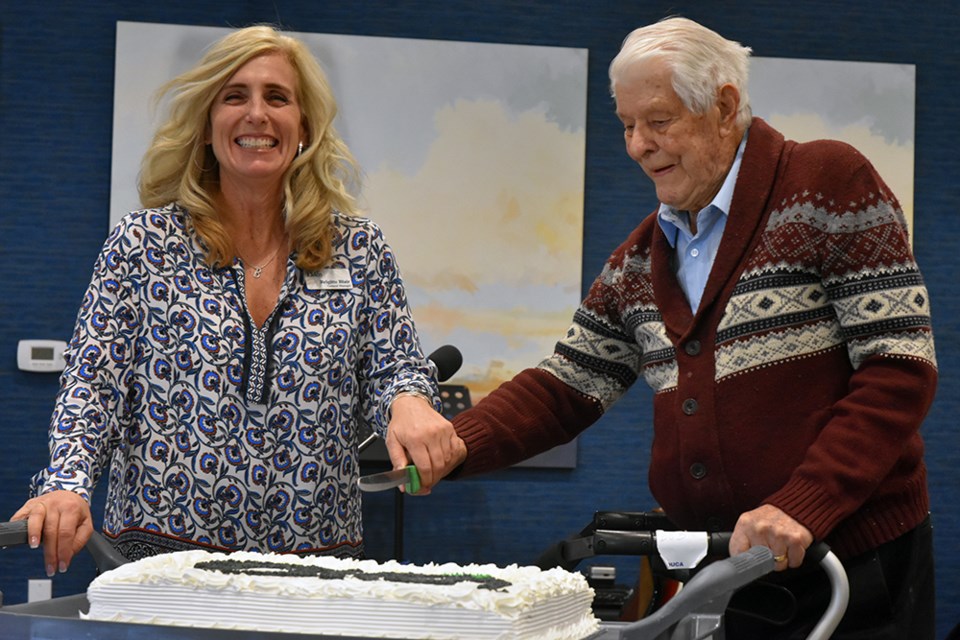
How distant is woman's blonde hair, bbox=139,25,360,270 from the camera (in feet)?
6.65

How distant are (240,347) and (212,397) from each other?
90mm

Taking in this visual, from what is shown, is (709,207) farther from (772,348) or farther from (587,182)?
(587,182)

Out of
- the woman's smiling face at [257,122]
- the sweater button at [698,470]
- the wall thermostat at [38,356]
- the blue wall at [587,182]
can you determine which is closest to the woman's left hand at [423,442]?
the sweater button at [698,470]

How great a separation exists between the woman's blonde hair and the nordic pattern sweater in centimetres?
48

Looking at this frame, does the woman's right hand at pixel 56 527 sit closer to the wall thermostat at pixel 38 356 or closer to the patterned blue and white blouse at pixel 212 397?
the patterned blue and white blouse at pixel 212 397

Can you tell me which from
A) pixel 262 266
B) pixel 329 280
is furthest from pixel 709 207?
pixel 262 266

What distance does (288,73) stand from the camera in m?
2.09

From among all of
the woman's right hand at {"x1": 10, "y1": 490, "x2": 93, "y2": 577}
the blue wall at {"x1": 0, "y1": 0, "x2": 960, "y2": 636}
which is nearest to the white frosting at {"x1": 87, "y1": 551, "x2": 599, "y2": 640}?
the woman's right hand at {"x1": 10, "y1": 490, "x2": 93, "y2": 577}

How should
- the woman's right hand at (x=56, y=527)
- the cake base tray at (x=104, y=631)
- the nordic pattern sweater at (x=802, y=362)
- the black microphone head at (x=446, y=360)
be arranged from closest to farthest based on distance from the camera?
the cake base tray at (x=104, y=631), the woman's right hand at (x=56, y=527), the nordic pattern sweater at (x=802, y=362), the black microphone head at (x=446, y=360)

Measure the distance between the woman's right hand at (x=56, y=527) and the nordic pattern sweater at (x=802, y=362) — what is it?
0.61m

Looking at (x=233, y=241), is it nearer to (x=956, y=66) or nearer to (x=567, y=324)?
(x=567, y=324)

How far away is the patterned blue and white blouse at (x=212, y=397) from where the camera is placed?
189 centimetres

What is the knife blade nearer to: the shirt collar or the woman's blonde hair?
the woman's blonde hair

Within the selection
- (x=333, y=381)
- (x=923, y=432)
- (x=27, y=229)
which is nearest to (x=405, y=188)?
(x=27, y=229)
